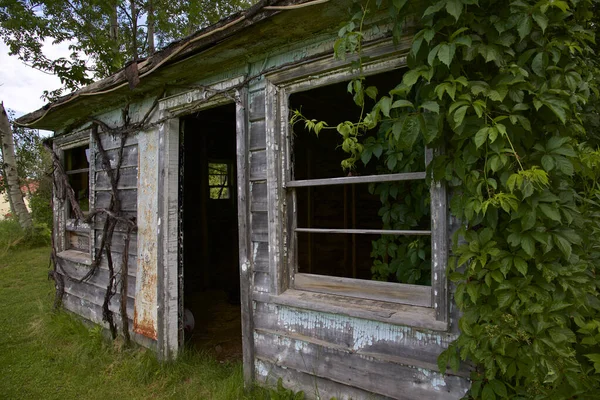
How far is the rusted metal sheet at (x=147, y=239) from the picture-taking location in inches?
147

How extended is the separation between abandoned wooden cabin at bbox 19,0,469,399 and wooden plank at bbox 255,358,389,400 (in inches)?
0.5

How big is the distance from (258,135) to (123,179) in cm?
217

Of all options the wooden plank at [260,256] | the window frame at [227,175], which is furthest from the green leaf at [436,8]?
the window frame at [227,175]

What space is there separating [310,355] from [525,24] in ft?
7.29

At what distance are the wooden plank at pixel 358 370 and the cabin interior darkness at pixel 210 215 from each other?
3.51 m

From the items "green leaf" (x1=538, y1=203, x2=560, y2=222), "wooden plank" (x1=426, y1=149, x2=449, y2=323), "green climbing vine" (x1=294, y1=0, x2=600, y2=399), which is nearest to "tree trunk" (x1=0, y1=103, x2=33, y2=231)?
"green climbing vine" (x1=294, y1=0, x2=600, y2=399)

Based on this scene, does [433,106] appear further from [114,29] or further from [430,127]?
[114,29]

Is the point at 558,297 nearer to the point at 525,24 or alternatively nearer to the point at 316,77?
the point at 525,24

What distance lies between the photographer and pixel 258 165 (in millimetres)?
2895

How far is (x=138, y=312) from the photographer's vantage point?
3.92m

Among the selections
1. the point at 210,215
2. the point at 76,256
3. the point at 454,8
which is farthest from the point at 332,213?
the point at 454,8

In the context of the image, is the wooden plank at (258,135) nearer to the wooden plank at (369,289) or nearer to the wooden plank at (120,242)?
the wooden plank at (369,289)

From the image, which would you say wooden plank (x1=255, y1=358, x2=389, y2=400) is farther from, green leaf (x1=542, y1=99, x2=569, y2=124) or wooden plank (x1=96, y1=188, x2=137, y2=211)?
wooden plank (x1=96, y1=188, x2=137, y2=211)

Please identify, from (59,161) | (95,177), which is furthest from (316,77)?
(59,161)
